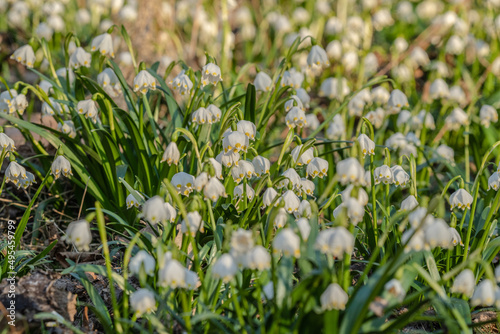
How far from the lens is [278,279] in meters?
1.68

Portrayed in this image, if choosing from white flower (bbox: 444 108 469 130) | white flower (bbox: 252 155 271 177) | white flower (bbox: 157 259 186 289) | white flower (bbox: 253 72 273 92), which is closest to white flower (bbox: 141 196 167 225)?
white flower (bbox: 157 259 186 289)

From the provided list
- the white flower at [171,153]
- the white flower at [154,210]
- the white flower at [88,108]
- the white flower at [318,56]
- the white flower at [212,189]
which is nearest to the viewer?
the white flower at [154,210]

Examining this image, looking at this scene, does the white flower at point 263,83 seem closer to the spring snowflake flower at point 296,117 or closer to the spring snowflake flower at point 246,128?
the spring snowflake flower at point 296,117

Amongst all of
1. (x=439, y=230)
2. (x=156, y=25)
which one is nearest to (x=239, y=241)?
(x=439, y=230)

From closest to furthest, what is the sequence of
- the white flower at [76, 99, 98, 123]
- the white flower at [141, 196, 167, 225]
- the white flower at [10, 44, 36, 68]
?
1. the white flower at [141, 196, 167, 225]
2. the white flower at [76, 99, 98, 123]
3. the white flower at [10, 44, 36, 68]

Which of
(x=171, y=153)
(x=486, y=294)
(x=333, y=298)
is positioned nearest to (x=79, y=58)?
(x=171, y=153)

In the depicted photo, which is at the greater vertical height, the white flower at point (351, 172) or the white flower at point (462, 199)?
the white flower at point (351, 172)

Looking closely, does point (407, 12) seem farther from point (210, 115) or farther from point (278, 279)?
point (278, 279)

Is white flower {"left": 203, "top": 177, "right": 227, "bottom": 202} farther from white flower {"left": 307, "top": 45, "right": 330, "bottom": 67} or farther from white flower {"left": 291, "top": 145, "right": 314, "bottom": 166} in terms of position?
white flower {"left": 307, "top": 45, "right": 330, "bottom": 67}

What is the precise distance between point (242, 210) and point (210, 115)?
0.46 metres

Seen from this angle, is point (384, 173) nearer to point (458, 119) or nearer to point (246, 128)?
point (246, 128)

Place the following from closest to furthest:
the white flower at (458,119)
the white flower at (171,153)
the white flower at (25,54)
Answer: the white flower at (171,153) < the white flower at (25,54) < the white flower at (458,119)

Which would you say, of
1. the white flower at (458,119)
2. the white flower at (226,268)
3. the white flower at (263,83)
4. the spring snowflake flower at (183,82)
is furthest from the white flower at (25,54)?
the white flower at (458,119)

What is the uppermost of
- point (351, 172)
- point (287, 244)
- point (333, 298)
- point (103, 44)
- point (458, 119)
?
point (103, 44)
